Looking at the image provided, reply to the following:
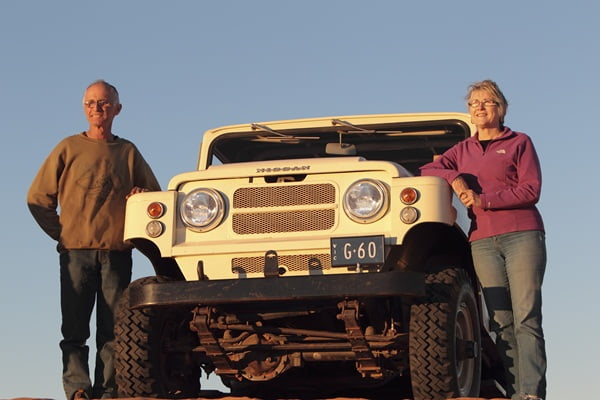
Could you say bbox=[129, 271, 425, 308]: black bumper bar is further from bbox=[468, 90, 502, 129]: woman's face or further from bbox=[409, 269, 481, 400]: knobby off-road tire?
bbox=[468, 90, 502, 129]: woman's face

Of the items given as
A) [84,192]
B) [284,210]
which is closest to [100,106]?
[84,192]

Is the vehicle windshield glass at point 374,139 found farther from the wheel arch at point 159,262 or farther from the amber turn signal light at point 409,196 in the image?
the amber turn signal light at point 409,196

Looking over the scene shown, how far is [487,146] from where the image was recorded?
24.9ft

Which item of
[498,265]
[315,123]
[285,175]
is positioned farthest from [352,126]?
[498,265]

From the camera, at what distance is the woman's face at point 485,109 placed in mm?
7539

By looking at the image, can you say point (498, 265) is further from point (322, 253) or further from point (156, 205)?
point (156, 205)

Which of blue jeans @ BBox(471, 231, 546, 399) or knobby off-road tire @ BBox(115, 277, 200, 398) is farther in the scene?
knobby off-road tire @ BBox(115, 277, 200, 398)

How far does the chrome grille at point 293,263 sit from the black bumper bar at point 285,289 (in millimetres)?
354

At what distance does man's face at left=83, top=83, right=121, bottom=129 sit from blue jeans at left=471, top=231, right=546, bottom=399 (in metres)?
2.76

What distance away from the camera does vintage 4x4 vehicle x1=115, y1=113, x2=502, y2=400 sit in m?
7.11

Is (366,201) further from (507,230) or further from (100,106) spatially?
(100,106)

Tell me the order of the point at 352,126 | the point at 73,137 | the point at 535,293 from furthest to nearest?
the point at 352,126 < the point at 73,137 < the point at 535,293

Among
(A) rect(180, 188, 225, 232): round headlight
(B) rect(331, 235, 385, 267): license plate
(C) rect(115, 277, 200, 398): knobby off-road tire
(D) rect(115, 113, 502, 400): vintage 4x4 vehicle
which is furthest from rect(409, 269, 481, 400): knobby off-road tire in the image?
Answer: (C) rect(115, 277, 200, 398): knobby off-road tire

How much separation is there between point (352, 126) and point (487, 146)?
1963 millimetres
